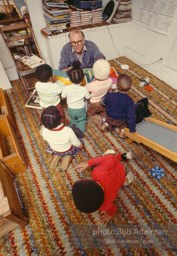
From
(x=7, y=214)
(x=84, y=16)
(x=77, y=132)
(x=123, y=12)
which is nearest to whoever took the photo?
(x=7, y=214)

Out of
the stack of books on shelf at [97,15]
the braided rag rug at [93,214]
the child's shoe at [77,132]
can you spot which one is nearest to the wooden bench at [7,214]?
the braided rag rug at [93,214]

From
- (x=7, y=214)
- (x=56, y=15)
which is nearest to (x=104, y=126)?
(x=7, y=214)

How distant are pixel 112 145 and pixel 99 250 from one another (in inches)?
41.9

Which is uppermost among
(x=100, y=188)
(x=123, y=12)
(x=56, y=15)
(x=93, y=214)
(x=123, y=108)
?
(x=56, y=15)

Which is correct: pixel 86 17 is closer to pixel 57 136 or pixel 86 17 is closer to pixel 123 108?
pixel 123 108

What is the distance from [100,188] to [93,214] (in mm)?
715

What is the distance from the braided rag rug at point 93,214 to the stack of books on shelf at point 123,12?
7.48 feet

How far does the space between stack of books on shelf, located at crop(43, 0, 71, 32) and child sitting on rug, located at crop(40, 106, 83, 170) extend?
1917 mm

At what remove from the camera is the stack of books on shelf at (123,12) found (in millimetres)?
3004

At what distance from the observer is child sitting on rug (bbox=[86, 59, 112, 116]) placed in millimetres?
1916

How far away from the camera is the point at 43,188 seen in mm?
1758

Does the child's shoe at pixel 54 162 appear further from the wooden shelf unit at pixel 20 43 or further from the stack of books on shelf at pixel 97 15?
the stack of books on shelf at pixel 97 15

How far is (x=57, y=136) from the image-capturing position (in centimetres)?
158

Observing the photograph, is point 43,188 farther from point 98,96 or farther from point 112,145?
point 98,96
